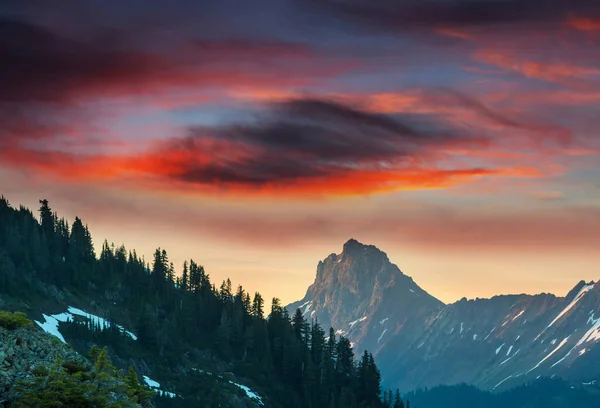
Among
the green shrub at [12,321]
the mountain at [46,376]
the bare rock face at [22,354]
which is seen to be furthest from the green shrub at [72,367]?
the green shrub at [12,321]

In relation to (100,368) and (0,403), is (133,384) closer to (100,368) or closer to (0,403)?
(100,368)

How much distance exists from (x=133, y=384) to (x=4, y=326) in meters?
12.4

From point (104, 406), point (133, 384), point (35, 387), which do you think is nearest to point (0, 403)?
point (35, 387)

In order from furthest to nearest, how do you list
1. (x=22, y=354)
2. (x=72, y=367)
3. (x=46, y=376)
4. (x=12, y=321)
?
1. (x=72, y=367)
2. (x=22, y=354)
3. (x=12, y=321)
4. (x=46, y=376)

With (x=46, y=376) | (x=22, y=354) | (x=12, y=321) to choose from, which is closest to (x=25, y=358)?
(x=22, y=354)

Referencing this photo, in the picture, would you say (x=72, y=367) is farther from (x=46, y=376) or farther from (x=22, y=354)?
(x=22, y=354)

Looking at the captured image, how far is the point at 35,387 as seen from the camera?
235 ft

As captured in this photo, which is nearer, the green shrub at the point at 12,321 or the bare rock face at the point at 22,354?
the bare rock face at the point at 22,354

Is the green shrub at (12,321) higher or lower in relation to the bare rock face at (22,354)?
higher

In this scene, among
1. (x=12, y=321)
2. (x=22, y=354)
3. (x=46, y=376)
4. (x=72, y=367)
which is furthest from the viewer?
(x=72, y=367)

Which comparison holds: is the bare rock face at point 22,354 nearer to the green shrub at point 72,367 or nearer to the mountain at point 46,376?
the mountain at point 46,376

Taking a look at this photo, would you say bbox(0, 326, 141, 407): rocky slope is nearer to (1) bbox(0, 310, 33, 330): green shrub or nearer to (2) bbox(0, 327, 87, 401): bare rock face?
(2) bbox(0, 327, 87, 401): bare rock face

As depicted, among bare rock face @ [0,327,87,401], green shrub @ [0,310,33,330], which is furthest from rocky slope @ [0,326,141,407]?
green shrub @ [0,310,33,330]

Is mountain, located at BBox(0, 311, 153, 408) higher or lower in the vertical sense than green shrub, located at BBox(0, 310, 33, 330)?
lower
